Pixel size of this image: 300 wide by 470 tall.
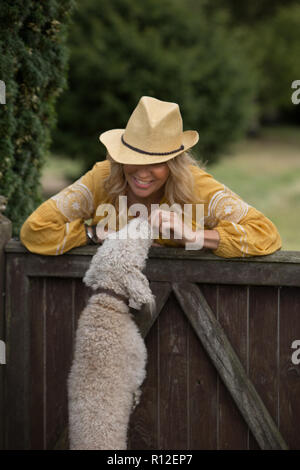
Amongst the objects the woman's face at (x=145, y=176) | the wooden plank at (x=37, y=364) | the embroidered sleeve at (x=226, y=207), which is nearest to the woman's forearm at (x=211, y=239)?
the embroidered sleeve at (x=226, y=207)

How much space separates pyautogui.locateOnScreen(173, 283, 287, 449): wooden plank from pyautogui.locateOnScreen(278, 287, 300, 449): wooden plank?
0.24ft

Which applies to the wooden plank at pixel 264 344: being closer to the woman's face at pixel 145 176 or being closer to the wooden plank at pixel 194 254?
the wooden plank at pixel 194 254

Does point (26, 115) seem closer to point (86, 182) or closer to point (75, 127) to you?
point (86, 182)

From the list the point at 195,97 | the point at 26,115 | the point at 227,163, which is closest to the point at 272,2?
the point at 227,163

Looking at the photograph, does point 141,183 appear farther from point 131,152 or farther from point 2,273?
point 2,273

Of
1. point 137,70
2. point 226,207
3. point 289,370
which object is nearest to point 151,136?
point 226,207

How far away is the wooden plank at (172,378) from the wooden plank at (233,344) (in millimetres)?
192

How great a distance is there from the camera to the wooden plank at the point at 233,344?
3420 millimetres

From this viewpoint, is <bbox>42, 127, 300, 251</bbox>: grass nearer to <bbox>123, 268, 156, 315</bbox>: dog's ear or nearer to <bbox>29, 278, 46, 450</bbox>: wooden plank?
<bbox>29, 278, 46, 450</bbox>: wooden plank

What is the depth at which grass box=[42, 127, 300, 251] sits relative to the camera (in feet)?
44.4

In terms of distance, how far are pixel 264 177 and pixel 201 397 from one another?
1704 centimetres

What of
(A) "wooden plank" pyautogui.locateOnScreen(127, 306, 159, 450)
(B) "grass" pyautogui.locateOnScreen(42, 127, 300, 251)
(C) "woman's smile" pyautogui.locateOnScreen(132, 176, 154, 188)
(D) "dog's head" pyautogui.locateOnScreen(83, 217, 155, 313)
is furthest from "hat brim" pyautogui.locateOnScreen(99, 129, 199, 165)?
(B) "grass" pyautogui.locateOnScreen(42, 127, 300, 251)

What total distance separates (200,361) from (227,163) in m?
21.1

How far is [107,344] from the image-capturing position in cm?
297
